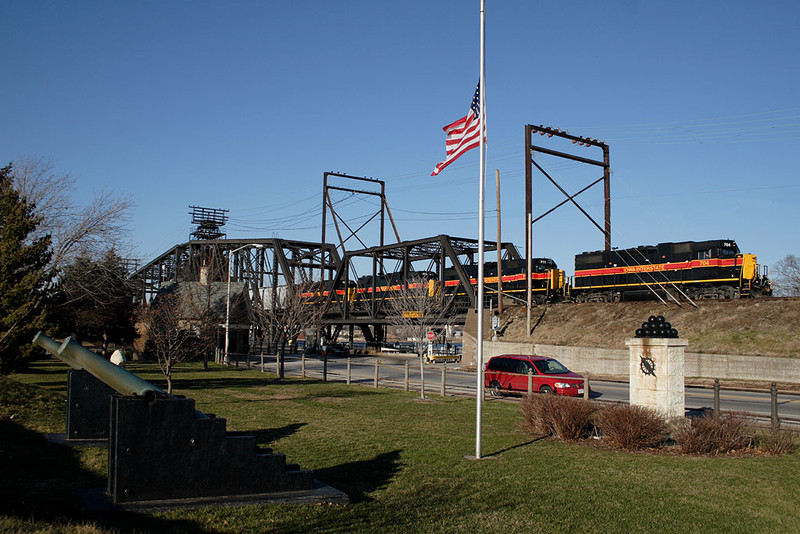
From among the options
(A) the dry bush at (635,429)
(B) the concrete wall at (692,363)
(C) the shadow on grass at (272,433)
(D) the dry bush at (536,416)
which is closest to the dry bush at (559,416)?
(D) the dry bush at (536,416)

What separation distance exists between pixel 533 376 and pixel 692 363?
44.2 ft

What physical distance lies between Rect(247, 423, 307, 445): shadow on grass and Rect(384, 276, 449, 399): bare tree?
3141 cm

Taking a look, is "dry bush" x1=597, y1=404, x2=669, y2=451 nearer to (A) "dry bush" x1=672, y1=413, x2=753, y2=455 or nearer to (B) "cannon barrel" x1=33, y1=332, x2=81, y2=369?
(A) "dry bush" x1=672, y1=413, x2=753, y2=455

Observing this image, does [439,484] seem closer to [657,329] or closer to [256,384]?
[657,329]

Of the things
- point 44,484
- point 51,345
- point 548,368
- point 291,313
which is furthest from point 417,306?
point 44,484

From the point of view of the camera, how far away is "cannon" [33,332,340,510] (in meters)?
6.57

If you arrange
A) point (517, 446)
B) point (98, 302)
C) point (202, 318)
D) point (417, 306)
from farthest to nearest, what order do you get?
1. point (417, 306)
2. point (202, 318)
3. point (98, 302)
4. point (517, 446)

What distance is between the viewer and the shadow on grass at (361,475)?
8.45 meters

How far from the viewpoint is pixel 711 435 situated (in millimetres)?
11273

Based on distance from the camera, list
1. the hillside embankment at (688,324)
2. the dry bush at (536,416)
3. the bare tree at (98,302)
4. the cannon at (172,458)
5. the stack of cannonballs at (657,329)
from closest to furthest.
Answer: the cannon at (172,458)
the stack of cannonballs at (657,329)
the dry bush at (536,416)
the bare tree at (98,302)
the hillside embankment at (688,324)

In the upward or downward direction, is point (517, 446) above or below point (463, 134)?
below

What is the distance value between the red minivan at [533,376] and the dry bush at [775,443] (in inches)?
370

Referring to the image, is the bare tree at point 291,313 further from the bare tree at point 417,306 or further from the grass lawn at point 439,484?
the grass lawn at point 439,484

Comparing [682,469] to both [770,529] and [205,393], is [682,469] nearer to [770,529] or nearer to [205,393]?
[770,529]
